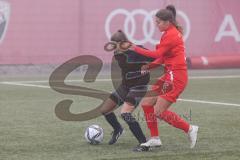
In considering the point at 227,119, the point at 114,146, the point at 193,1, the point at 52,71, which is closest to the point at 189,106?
the point at 227,119

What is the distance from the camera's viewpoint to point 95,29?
21.8 metres

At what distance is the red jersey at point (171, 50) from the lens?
28.4ft

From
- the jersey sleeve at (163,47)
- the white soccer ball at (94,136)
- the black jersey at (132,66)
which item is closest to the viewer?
the jersey sleeve at (163,47)

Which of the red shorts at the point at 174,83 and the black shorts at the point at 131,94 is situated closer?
the red shorts at the point at 174,83

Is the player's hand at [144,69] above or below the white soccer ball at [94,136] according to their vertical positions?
above

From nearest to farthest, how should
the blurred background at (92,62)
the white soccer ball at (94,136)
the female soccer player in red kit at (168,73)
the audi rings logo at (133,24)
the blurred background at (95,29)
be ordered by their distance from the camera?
the female soccer player in red kit at (168,73) → the white soccer ball at (94,136) → the blurred background at (92,62) → the blurred background at (95,29) → the audi rings logo at (133,24)

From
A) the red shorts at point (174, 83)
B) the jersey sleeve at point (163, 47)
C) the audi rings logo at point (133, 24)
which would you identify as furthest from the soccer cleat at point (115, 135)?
the audi rings logo at point (133, 24)

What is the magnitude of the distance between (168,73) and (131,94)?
552 mm

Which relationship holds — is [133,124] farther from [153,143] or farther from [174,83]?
[174,83]

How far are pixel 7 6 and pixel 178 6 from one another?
18.7 ft

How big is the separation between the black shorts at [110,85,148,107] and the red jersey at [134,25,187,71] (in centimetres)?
45

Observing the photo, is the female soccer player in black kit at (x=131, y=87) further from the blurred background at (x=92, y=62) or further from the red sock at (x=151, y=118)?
the blurred background at (x=92, y=62)

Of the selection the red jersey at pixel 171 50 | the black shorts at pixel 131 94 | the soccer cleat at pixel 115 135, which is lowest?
the soccer cleat at pixel 115 135

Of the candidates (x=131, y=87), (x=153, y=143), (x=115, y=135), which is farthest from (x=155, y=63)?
(x=115, y=135)
